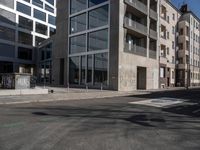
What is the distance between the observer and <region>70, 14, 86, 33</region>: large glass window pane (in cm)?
4116

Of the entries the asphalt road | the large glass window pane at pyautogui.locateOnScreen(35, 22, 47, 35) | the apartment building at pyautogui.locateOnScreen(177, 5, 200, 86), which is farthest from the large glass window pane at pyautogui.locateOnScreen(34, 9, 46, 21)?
the asphalt road

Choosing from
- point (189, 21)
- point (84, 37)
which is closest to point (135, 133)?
point (84, 37)

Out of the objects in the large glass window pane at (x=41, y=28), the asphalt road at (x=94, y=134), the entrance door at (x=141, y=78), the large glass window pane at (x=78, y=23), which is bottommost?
the asphalt road at (x=94, y=134)

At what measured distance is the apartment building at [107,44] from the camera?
35594 millimetres

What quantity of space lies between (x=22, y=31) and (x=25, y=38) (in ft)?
6.00

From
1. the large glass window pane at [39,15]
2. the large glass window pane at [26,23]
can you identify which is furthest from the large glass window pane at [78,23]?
the large glass window pane at [39,15]

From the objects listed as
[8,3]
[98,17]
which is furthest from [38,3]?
[98,17]

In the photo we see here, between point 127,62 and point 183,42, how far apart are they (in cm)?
2926

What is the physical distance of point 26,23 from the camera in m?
65.9

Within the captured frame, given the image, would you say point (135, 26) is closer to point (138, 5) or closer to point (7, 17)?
point (138, 5)

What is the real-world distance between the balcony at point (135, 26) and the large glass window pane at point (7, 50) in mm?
31221

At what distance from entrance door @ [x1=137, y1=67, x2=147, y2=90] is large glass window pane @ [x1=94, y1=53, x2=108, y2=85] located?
816 centimetres

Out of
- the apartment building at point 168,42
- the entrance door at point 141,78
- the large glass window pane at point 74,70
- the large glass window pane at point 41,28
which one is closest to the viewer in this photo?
the large glass window pane at point 74,70

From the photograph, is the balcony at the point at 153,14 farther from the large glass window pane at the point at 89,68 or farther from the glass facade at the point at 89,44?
the large glass window pane at the point at 89,68
